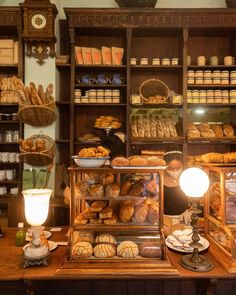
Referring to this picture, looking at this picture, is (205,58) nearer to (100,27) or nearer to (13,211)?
(100,27)

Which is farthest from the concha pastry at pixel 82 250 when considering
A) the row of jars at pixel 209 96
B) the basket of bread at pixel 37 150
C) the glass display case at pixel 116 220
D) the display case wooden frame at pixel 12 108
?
the row of jars at pixel 209 96

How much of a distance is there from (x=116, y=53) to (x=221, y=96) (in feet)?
4.55

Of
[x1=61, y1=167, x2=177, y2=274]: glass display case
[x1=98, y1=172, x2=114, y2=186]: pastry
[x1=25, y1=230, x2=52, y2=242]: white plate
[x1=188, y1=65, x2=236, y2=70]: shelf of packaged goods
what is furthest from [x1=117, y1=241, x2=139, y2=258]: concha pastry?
[x1=188, y1=65, x2=236, y2=70]: shelf of packaged goods

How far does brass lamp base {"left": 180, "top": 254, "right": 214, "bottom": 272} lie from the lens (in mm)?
1459

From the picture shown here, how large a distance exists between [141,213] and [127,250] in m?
0.21

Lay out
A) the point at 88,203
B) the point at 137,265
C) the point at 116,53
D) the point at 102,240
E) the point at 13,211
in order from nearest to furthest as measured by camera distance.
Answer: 1. the point at 137,265
2. the point at 102,240
3. the point at 88,203
4. the point at 13,211
5. the point at 116,53

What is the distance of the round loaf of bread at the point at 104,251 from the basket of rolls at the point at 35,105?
2.06 metres

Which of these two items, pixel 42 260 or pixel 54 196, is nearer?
pixel 42 260

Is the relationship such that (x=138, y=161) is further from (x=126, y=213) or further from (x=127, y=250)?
(x=127, y=250)

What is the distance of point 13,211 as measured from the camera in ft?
10.7

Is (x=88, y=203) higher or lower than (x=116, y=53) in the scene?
lower

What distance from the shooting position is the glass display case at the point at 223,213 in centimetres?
150

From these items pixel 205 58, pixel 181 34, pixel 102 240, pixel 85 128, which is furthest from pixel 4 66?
pixel 102 240

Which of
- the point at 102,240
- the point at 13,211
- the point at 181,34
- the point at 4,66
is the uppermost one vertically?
the point at 181,34
